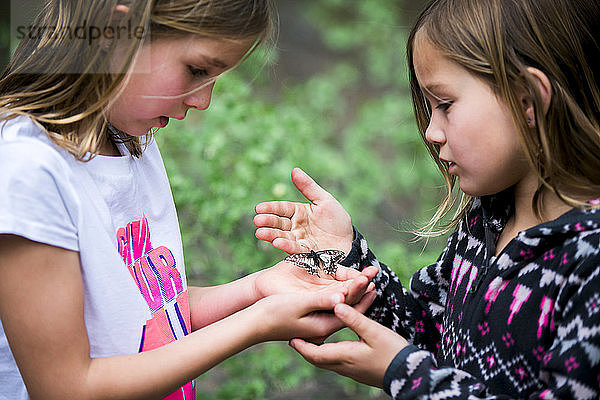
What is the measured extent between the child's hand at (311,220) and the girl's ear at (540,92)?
45 centimetres

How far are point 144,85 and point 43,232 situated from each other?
0.29 meters

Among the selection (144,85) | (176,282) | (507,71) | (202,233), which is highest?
(507,71)

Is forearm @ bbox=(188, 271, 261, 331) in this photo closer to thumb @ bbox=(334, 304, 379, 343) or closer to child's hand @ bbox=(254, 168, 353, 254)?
child's hand @ bbox=(254, 168, 353, 254)

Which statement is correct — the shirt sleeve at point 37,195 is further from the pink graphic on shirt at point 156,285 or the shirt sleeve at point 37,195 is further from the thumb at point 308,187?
the thumb at point 308,187

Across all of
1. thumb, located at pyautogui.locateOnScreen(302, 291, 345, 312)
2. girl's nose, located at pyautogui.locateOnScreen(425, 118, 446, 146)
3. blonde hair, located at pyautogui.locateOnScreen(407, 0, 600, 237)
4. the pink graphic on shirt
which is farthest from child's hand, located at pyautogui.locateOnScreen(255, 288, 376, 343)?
blonde hair, located at pyautogui.locateOnScreen(407, 0, 600, 237)

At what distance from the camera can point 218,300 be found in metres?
1.33

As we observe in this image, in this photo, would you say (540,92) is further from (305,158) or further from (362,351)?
(305,158)

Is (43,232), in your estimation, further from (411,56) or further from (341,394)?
(341,394)

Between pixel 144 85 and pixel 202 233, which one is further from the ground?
pixel 144 85

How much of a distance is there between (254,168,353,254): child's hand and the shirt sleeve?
44cm

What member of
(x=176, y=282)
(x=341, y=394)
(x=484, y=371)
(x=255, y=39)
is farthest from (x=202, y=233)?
(x=484, y=371)

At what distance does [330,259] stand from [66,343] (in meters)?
0.53

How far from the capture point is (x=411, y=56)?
125cm

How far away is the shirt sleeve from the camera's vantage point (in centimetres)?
92
